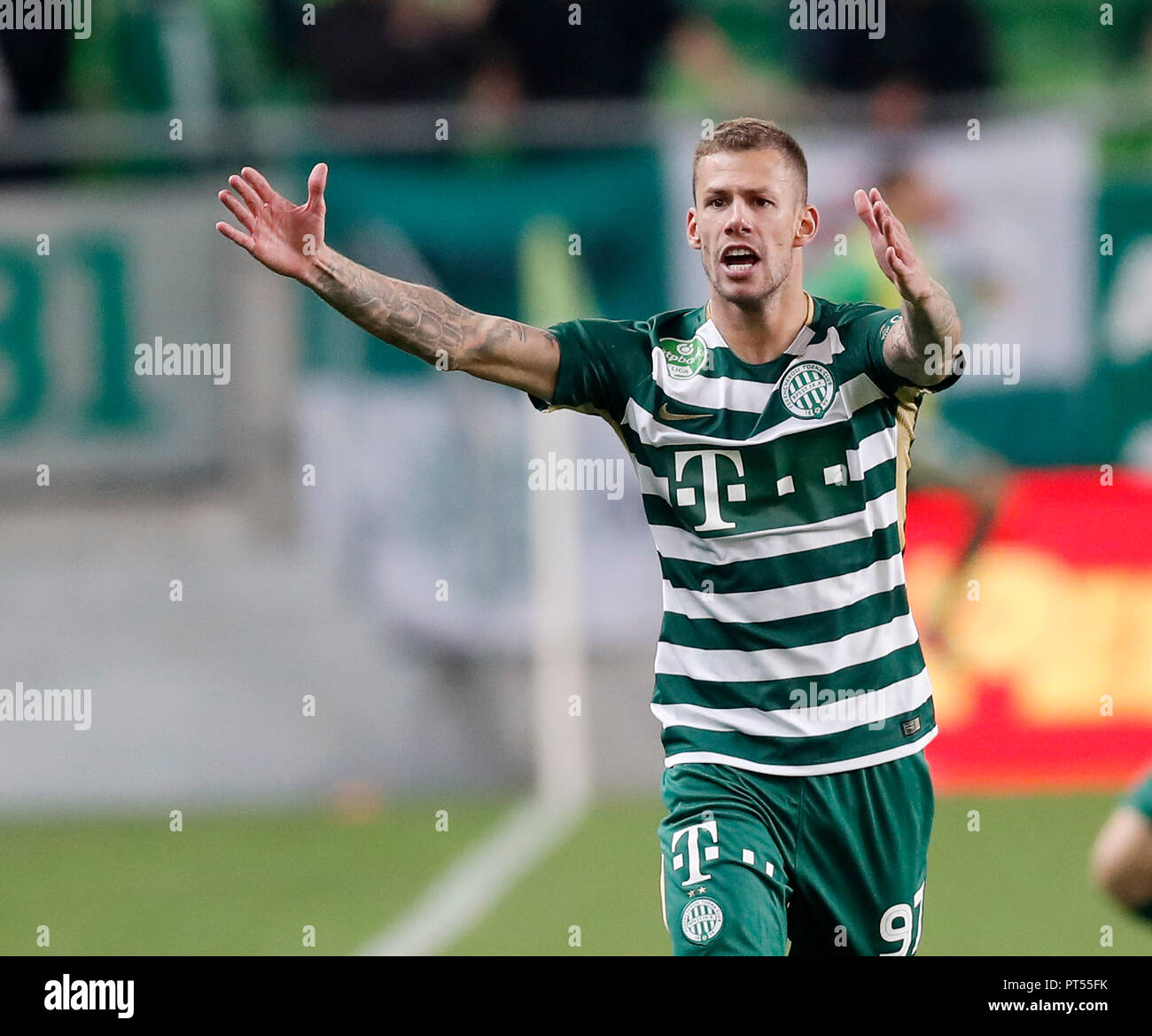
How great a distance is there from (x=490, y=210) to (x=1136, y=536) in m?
4.08

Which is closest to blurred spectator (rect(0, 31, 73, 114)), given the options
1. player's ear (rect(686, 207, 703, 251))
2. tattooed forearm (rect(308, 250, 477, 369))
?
tattooed forearm (rect(308, 250, 477, 369))

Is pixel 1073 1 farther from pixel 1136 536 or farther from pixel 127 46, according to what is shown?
pixel 127 46

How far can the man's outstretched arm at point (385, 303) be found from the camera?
16.1 feet

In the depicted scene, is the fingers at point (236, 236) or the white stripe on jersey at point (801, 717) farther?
the white stripe on jersey at point (801, 717)

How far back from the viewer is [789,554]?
16.3 feet

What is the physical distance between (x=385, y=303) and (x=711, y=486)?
974 mm

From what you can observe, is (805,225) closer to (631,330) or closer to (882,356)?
(882,356)

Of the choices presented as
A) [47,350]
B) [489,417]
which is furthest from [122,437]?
[489,417]

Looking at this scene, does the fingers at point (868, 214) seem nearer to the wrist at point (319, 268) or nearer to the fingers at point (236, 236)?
the wrist at point (319, 268)

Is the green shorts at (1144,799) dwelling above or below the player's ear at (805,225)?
below

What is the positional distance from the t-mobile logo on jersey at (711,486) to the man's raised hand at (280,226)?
1.10 metres
